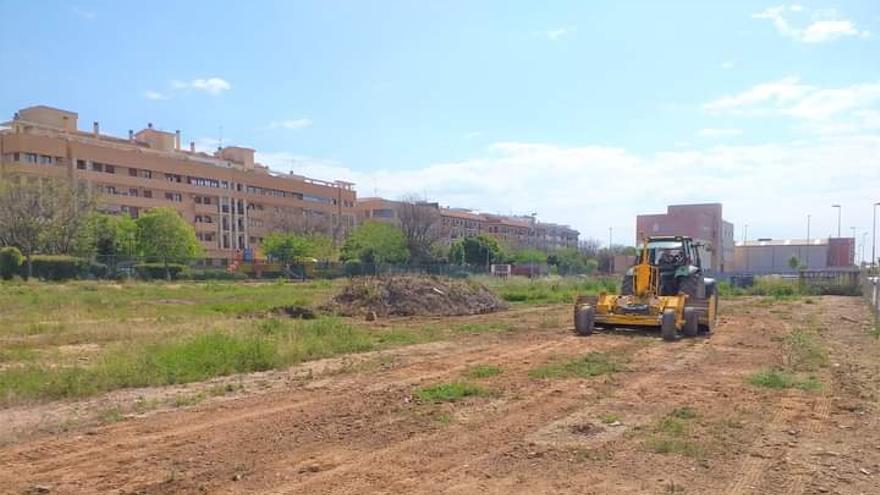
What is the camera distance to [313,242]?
82.1 m

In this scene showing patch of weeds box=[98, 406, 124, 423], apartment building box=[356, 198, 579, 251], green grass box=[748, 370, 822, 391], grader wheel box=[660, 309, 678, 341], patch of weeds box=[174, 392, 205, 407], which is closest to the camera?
patch of weeds box=[98, 406, 124, 423]

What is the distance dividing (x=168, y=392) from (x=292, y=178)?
360 feet

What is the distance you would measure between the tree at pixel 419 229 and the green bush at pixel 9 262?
1757 inches

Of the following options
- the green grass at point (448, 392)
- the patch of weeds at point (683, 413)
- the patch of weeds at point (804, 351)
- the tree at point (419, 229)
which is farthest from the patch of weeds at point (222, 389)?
the tree at point (419, 229)

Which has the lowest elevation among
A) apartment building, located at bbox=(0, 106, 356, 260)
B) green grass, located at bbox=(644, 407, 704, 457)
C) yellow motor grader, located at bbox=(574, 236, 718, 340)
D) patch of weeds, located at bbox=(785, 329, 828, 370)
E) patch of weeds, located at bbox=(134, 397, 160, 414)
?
patch of weeds, located at bbox=(785, 329, 828, 370)

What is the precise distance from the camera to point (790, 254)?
111m

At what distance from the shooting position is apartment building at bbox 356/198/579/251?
13238cm

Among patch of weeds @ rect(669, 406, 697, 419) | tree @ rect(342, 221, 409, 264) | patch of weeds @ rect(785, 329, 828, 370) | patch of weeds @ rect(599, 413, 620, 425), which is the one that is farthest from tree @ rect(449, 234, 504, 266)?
patch of weeds @ rect(599, 413, 620, 425)

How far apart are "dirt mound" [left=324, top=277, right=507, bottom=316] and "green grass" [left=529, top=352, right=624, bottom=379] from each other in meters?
12.9

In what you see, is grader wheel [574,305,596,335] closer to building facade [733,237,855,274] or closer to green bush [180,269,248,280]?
green bush [180,269,248,280]

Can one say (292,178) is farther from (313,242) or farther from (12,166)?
(12,166)

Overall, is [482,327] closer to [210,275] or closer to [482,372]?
[482,372]

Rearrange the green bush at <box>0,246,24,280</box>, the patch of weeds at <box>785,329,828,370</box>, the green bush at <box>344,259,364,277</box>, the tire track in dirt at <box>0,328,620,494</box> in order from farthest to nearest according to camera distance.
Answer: the green bush at <box>344,259,364,277</box> < the green bush at <box>0,246,24,280</box> < the patch of weeds at <box>785,329,828,370</box> < the tire track in dirt at <box>0,328,620,494</box>

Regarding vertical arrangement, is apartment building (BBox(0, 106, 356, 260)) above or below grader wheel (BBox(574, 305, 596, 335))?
above
